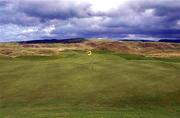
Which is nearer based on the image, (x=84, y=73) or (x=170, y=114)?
(x=170, y=114)

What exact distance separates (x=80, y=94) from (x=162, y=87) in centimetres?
742

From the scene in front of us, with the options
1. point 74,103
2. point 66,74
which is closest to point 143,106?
point 74,103

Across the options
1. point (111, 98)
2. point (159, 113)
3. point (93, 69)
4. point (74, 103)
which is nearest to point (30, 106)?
point (74, 103)

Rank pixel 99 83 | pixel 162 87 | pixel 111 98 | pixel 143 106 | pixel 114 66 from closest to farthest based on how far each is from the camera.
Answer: pixel 143 106 < pixel 111 98 < pixel 162 87 < pixel 99 83 < pixel 114 66

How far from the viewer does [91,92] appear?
36.8m

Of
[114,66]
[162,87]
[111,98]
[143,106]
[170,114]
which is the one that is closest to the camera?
[170,114]

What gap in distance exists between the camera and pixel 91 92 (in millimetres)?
36781

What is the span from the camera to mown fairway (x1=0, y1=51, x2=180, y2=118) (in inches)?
1179

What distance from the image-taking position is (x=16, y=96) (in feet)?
120

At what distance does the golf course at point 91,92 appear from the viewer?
98.2 feet

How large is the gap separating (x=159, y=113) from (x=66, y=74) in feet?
57.6

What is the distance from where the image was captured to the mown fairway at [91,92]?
2994 centimetres

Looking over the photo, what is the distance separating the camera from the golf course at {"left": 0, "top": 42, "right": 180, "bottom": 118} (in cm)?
2992

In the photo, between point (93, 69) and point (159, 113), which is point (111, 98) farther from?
point (93, 69)
